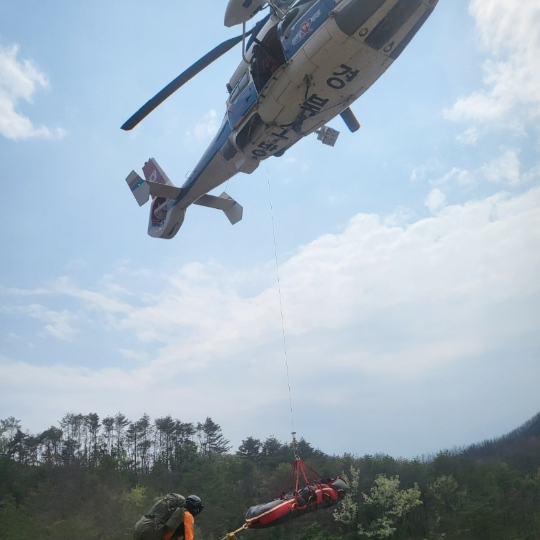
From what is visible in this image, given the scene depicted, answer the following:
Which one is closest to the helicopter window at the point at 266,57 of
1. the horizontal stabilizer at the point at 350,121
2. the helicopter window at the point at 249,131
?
the helicopter window at the point at 249,131

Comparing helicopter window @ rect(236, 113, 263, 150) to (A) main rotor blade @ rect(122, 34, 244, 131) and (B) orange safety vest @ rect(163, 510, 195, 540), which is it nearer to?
(A) main rotor blade @ rect(122, 34, 244, 131)

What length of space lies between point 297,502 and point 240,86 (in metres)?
8.63

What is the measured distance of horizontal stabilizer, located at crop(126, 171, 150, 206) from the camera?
47.2ft

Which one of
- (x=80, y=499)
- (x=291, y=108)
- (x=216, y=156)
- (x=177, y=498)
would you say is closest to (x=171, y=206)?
(x=216, y=156)

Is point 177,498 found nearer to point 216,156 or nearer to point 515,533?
point 216,156

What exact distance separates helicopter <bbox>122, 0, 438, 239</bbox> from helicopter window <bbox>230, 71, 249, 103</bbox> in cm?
3

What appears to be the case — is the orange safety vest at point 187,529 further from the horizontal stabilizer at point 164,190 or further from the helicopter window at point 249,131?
the horizontal stabilizer at point 164,190

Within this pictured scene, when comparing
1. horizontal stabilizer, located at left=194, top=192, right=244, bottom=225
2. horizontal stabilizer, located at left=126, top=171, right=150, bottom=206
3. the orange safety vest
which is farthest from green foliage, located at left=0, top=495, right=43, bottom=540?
the orange safety vest

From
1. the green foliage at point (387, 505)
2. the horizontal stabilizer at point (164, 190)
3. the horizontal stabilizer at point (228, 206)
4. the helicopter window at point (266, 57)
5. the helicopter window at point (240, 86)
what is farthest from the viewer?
the green foliage at point (387, 505)

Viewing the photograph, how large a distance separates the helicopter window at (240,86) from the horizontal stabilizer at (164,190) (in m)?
4.64

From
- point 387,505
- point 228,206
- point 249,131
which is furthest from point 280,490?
point 249,131

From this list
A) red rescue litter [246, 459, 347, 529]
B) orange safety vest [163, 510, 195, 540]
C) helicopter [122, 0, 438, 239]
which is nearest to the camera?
orange safety vest [163, 510, 195, 540]

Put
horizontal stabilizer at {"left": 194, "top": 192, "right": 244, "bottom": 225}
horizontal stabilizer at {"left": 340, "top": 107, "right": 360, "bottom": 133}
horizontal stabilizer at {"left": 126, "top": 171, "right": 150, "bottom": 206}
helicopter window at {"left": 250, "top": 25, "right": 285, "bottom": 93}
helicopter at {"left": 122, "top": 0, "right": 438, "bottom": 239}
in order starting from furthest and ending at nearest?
horizontal stabilizer at {"left": 194, "top": 192, "right": 244, "bottom": 225} → horizontal stabilizer at {"left": 126, "top": 171, "right": 150, "bottom": 206} → horizontal stabilizer at {"left": 340, "top": 107, "right": 360, "bottom": 133} → helicopter window at {"left": 250, "top": 25, "right": 285, "bottom": 93} → helicopter at {"left": 122, "top": 0, "right": 438, "bottom": 239}

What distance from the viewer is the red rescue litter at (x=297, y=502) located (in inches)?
269
